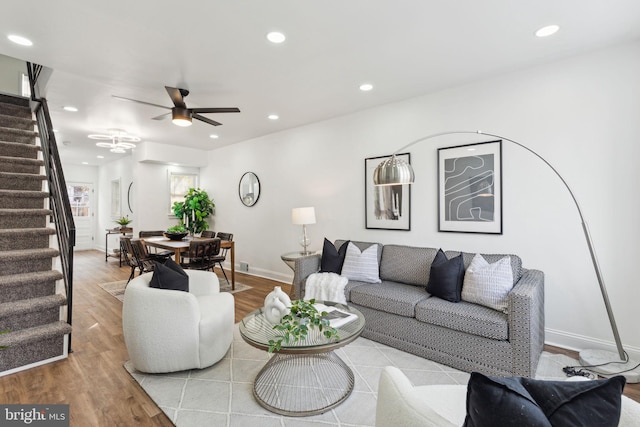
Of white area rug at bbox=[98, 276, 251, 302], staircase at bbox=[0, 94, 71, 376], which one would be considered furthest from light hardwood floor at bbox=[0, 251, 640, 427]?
white area rug at bbox=[98, 276, 251, 302]

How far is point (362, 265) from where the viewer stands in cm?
365

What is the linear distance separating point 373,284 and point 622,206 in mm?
2316

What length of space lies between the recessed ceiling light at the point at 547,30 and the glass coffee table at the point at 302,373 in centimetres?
266

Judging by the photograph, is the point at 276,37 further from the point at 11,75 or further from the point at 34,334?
the point at 11,75

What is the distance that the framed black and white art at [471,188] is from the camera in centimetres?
329

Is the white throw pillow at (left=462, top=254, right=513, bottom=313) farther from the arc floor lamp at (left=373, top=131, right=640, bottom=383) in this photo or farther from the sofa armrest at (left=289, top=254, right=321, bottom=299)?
the sofa armrest at (left=289, top=254, right=321, bottom=299)

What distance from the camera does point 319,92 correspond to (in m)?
3.78

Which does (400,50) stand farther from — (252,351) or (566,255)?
(252,351)

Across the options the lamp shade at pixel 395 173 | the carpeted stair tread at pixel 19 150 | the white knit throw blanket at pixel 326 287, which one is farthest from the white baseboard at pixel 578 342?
the carpeted stair tread at pixel 19 150

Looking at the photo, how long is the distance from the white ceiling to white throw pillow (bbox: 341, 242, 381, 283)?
6.29 feet

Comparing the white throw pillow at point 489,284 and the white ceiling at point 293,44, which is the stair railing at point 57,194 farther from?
the white throw pillow at point 489,284

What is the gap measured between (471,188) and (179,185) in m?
6.29

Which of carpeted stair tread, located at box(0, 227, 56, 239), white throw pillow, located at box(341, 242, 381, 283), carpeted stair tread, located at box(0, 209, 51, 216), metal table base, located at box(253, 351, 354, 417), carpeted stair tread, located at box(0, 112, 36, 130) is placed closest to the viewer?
metal table base, located at box(253, 351, 354, 417)

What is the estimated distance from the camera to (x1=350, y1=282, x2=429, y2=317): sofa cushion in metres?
2.91
